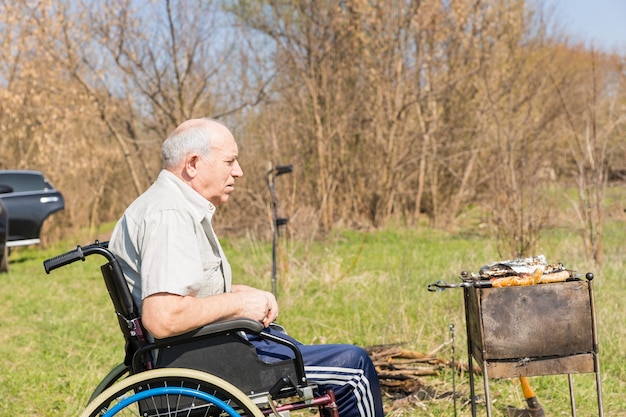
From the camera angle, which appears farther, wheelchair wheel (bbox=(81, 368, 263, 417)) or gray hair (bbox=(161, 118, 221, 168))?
gray hair (bbox=(161, 118, 221, 168))

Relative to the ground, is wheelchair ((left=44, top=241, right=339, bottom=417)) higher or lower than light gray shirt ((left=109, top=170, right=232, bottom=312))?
lower

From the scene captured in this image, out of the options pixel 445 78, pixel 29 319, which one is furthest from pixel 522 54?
pixel 29 319

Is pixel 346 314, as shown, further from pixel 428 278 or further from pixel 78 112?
pixel 78 112

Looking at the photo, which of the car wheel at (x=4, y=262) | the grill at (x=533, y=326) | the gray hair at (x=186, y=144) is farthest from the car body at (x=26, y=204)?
the grill at (x=533, y=326)

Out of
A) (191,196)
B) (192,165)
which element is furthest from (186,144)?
(191,196)

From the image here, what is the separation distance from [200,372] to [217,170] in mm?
759

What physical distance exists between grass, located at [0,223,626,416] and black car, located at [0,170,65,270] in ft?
5.53

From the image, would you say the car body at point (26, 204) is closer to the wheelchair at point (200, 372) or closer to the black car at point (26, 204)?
the black car at point (26, 204)

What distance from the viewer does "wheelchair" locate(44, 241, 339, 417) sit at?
2.44 metres

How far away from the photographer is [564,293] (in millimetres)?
2979

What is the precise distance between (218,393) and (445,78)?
13.1 metres

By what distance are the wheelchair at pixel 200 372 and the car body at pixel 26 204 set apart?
10.2 metres

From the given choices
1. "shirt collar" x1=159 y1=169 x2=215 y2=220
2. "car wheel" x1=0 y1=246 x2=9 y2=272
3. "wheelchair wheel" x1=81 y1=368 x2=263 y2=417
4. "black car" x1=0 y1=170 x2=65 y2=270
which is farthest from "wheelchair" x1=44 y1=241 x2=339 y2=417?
"black car" x1=0 y1=170 x2=65 y2=270

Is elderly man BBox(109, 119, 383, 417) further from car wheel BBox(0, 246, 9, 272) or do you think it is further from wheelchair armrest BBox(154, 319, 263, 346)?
car wheel BBox(0, 246, 9, 272)
